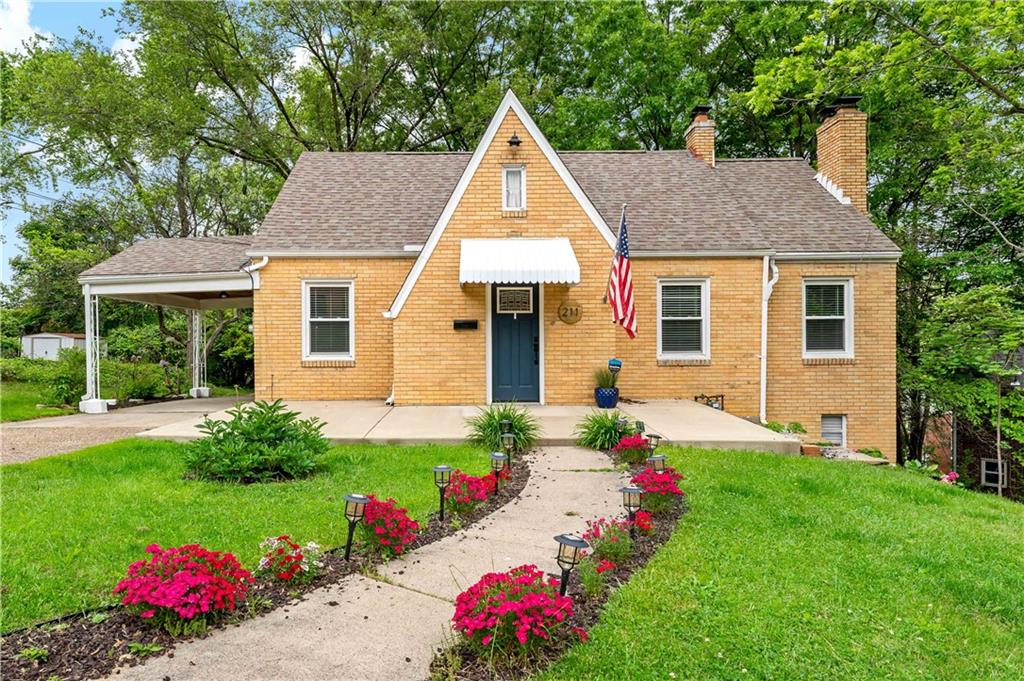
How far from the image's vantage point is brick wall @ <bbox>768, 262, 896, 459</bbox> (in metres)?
13.0

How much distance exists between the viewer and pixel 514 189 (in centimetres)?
1188

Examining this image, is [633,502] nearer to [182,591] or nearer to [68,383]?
[182,591]

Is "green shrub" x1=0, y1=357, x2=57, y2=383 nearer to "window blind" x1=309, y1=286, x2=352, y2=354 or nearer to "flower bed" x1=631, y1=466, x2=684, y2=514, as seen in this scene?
"window blind" x1=309, y1=286, x2=352, y2=354

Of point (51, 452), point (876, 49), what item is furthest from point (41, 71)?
point (876, 49)

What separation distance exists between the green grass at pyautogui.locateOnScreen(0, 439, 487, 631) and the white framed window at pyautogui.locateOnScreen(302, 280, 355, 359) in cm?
506

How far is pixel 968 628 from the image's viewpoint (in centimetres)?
350

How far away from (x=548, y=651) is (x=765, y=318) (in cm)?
1138

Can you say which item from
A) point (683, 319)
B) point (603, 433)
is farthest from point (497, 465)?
point (683, 319)

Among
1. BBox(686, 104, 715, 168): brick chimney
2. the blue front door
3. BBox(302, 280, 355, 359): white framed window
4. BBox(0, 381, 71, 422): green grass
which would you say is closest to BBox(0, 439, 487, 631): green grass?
the blue front door

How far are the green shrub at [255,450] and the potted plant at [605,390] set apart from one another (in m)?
6.03

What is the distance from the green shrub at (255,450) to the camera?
659cm

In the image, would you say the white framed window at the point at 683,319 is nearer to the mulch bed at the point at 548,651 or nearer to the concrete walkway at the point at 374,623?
the concrete walkway at the point at 374,623

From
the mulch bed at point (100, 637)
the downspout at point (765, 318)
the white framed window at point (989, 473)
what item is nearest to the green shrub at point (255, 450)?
the mulch bed at point (100, 637)

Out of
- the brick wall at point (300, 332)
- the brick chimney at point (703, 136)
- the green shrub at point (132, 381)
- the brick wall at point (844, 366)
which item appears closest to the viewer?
the brick wall at point (300, 332)
